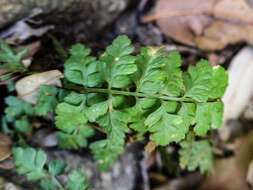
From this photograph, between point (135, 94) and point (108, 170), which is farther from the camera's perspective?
point (108, 170)

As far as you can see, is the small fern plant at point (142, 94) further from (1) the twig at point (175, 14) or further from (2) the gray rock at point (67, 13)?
(1) the twig at point (175, 14)

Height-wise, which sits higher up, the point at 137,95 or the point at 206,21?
the point at 206,21

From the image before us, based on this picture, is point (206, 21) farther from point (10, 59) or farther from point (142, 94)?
point (10, 59)

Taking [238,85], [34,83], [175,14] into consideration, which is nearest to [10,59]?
[34,83]

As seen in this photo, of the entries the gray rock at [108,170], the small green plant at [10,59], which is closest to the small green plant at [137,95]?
the small green plant at [10,59]

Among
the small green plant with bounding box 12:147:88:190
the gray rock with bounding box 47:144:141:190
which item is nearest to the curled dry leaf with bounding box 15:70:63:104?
the small green plant with bounding box 12:147:88:190

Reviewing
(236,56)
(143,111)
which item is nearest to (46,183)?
(143,111)

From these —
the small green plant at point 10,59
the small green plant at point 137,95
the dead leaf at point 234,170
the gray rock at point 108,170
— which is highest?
the small green plant at point 10,59
